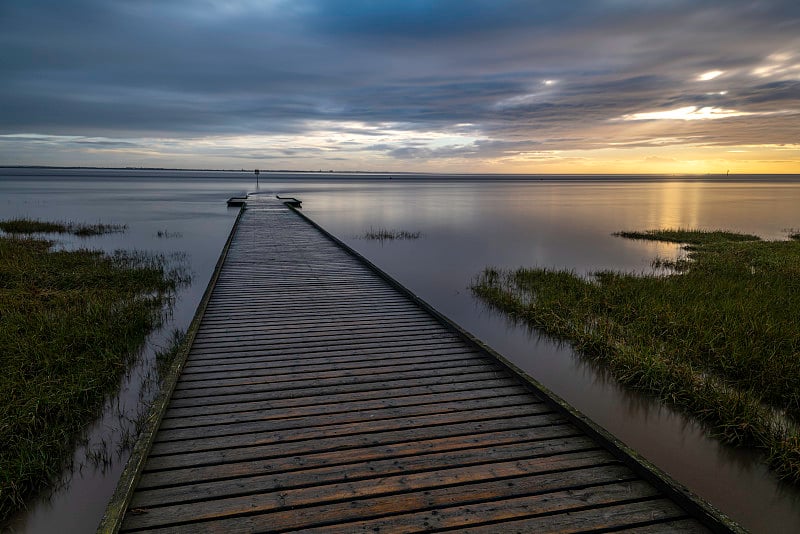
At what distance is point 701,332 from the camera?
836 centimetres

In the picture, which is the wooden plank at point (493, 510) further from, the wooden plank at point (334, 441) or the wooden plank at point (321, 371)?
the wooden plank at point (321, 371)

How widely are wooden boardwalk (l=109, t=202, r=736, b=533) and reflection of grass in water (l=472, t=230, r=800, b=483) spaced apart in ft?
9.87

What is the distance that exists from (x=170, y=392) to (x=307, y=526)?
2577 mm

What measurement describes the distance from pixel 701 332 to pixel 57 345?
11.2 metres

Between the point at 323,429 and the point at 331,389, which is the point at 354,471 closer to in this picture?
the point at 323,429

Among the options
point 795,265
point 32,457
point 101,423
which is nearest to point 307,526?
point 32,457

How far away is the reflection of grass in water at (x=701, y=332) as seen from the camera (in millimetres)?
6039

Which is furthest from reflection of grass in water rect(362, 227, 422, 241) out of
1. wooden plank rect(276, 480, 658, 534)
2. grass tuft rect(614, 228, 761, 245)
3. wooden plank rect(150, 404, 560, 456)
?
wooden plank rect(276, 480, 658, 534)

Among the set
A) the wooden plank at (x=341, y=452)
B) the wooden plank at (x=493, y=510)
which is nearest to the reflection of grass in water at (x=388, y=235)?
the wooden plank at (x=341, y=452)

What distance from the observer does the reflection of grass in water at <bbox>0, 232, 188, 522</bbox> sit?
4.96 metres

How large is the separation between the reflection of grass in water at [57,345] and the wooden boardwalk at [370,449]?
1575mm

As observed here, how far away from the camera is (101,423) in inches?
232

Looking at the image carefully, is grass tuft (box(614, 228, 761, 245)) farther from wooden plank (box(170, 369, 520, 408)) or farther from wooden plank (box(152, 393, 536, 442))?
wooden plank (box(152, 393, 536, 442))

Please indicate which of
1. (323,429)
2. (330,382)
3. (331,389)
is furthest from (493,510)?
(330,382)
